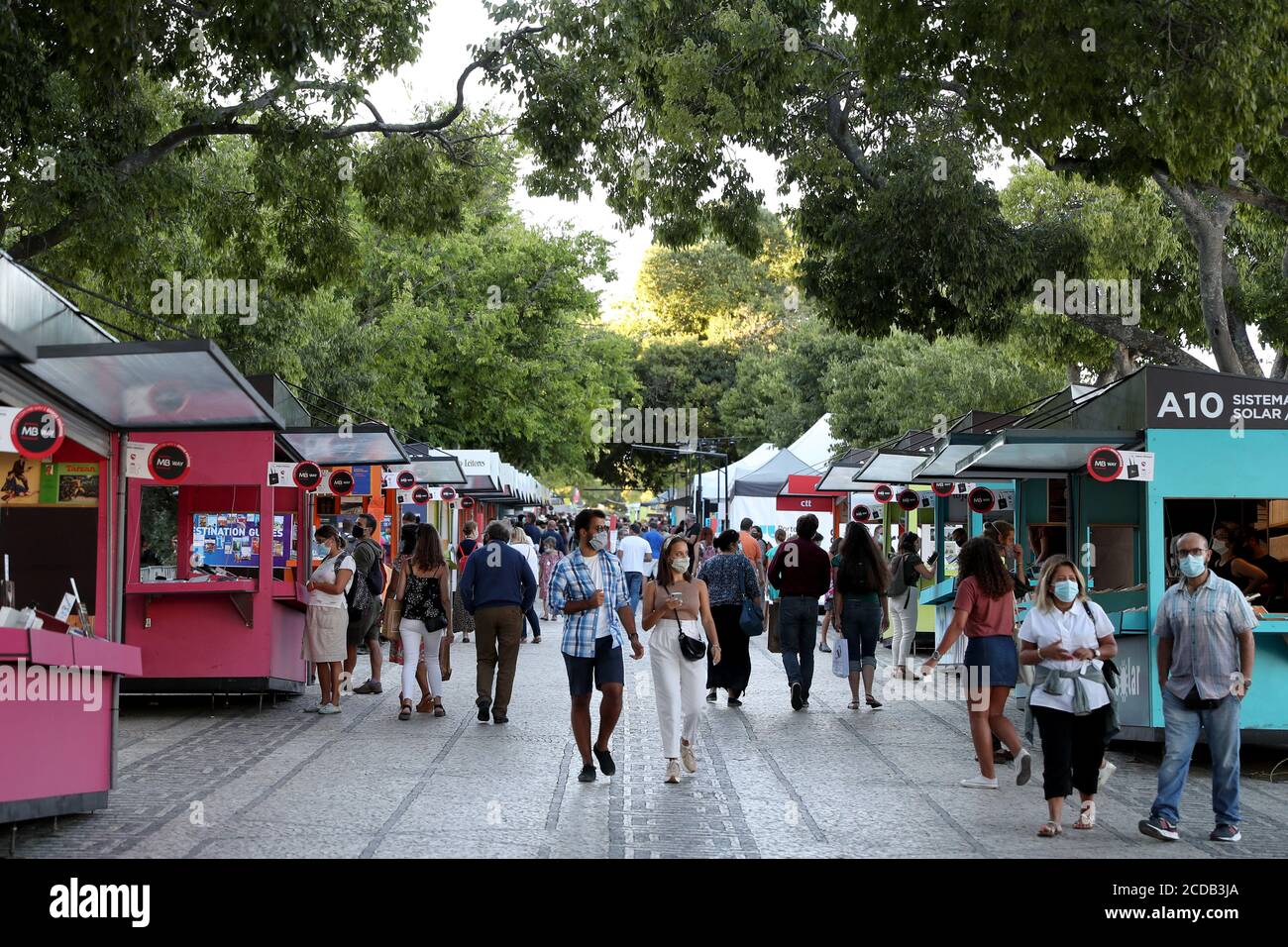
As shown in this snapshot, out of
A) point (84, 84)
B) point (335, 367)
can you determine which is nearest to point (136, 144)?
point (84, 84)

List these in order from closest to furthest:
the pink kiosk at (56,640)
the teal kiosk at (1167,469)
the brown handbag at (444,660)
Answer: the pink kiosk at (56,640)
the teal kiosk at (1167,469)
the brown handbag at (444,660)

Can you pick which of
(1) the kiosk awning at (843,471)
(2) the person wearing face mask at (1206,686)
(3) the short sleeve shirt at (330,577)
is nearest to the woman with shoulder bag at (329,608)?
(3) the short sleeve shirt at (330,577)

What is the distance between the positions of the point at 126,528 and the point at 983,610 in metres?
5.90

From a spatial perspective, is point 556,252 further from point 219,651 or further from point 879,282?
point 219,651

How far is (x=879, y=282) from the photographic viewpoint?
17750 mm

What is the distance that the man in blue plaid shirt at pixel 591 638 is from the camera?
33.4 feet

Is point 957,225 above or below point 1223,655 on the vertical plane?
above

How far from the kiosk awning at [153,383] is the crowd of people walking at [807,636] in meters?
2.47

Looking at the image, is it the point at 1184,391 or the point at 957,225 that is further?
the point at 957,225

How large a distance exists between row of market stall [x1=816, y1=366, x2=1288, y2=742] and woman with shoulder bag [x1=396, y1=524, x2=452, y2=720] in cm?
481

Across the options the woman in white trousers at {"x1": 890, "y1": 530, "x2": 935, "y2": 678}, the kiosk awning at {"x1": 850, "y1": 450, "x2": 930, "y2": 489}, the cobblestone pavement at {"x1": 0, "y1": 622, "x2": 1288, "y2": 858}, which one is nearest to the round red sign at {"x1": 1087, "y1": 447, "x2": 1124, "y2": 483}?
the cobblestone pavement at {"x1": 0, "y1": 622, "x2": 1288, "y2": 858}

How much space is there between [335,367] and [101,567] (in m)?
19.6

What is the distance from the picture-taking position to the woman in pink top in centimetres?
1017

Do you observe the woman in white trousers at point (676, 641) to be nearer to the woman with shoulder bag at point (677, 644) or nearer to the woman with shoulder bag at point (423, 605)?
the woman with shoulder bag at point (677, 644)
